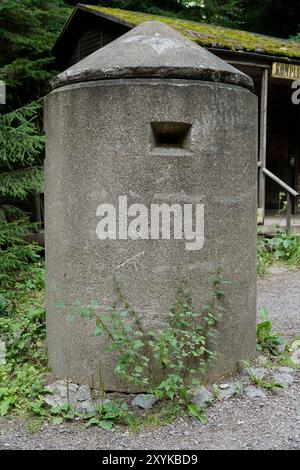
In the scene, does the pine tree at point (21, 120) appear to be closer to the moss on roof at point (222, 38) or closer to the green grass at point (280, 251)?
the moss on roof at point (222, 38)

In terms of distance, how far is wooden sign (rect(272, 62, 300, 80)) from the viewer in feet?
30.9

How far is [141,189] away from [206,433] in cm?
135

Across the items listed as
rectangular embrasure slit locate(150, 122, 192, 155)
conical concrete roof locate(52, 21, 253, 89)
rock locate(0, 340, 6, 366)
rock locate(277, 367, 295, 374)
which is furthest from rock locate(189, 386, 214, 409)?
conical concrete roof locate(52, 21, 253, 89)

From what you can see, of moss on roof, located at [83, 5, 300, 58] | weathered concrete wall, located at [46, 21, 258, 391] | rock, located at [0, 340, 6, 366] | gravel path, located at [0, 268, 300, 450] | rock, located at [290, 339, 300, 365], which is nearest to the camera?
gravel path, located at [0, 268, 300, 450]

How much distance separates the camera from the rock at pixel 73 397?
3.01 metres

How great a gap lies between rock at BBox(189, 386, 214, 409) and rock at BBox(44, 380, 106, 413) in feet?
1.75

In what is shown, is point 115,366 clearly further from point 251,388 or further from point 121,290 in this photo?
point 251,388

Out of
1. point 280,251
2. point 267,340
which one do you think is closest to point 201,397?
point 267,340

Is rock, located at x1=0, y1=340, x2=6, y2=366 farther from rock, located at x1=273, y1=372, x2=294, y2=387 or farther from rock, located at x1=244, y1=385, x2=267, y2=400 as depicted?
rock, located at x1=273, y1=372, x2=294, y2=387

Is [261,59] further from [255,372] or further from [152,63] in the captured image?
[255,372]

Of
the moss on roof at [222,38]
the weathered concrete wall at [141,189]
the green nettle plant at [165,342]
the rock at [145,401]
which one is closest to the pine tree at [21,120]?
the moss on roof at [222,38]

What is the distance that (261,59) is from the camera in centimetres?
930

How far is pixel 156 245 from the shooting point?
310cm

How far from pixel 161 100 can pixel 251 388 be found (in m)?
1.79
